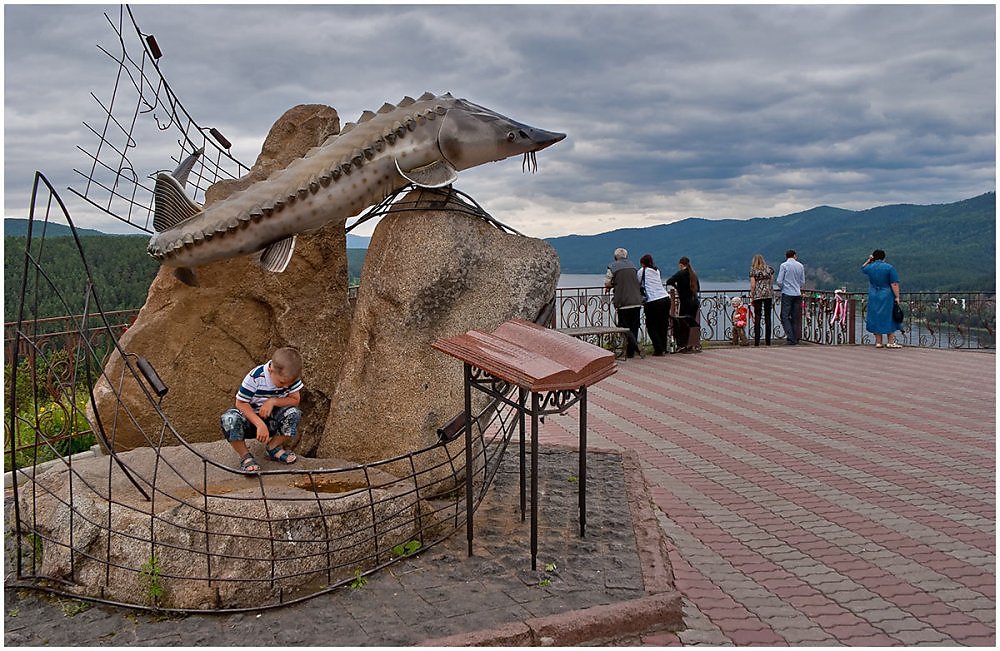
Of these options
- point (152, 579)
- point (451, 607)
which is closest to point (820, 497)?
point (451, 607)

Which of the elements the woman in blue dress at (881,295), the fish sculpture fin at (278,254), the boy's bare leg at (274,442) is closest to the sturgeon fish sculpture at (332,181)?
the fish sculpture fin at (278,254)

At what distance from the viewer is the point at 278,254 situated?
5035 mm

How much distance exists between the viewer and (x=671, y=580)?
14.0 feet

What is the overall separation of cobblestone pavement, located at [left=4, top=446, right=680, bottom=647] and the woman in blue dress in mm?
11132

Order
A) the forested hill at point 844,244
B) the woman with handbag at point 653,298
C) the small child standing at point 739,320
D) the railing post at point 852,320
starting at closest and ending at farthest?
the woman with handbag at point 653,298, the railing post at point 852,320, the small child standing at point 739,320, the forested hill at point 844,244

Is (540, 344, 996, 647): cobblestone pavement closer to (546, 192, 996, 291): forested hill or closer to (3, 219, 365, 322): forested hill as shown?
(546, 192, 996, 291): forested hill

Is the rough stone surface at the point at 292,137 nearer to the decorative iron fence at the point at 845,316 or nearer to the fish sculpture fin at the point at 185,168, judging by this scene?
the fish sculpture fin at the point at 185,168

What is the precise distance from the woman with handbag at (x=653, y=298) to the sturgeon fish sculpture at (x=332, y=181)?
8.85 meters

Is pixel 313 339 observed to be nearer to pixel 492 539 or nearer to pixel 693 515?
pixel 492 539

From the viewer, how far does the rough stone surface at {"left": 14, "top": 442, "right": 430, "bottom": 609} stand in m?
4.04

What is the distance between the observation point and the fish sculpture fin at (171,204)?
5023mm

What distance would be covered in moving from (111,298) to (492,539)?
14924 mm

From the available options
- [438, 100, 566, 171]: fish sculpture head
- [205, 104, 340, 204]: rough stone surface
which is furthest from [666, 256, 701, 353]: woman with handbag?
[205, 104, 340, 204]: rough stone surface

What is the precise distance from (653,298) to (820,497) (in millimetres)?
8022
